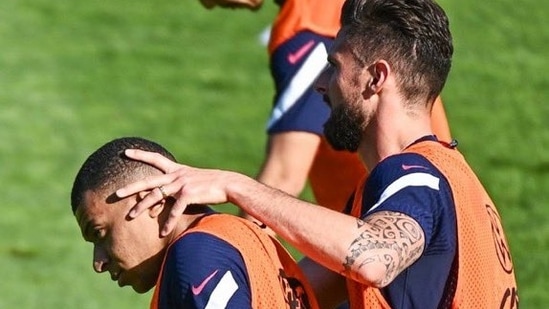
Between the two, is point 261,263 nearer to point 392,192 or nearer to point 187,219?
point 187,219

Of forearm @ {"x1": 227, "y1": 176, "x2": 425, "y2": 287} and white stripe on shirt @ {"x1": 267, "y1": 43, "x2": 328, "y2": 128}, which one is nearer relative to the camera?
forearm @ {"x1": 227, "y1": 176, "x2": 425, "y2": 287}

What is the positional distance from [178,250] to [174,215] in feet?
0.45

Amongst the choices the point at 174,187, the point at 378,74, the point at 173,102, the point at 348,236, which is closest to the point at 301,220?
the point at 348,236

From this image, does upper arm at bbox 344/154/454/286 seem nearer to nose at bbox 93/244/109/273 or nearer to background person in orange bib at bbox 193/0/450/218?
nose at bbox 93/244/109/273

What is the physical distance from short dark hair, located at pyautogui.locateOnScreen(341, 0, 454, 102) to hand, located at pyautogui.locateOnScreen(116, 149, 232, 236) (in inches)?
25.0

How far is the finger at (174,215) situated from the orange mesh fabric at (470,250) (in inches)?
22.8

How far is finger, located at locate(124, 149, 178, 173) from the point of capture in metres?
4.31

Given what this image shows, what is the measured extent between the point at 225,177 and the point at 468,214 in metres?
0.72

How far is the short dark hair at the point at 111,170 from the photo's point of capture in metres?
4.30

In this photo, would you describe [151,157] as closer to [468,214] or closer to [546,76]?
[468,214]

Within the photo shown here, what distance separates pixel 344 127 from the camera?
468 centimetres

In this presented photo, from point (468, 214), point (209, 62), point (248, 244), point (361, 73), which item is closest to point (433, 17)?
point (361, 73)

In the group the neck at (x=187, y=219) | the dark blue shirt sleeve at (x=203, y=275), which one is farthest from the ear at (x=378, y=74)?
the dark blue shirt sleeve at (x=203, y=275)

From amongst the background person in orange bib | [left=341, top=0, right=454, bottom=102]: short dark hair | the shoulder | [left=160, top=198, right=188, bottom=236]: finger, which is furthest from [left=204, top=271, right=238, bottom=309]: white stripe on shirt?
the background person in orange bib
